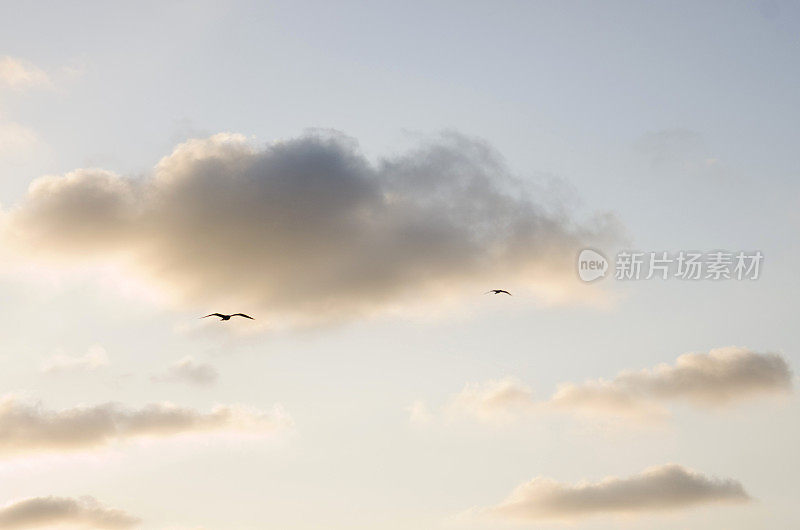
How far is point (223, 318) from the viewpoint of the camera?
181375 mm
